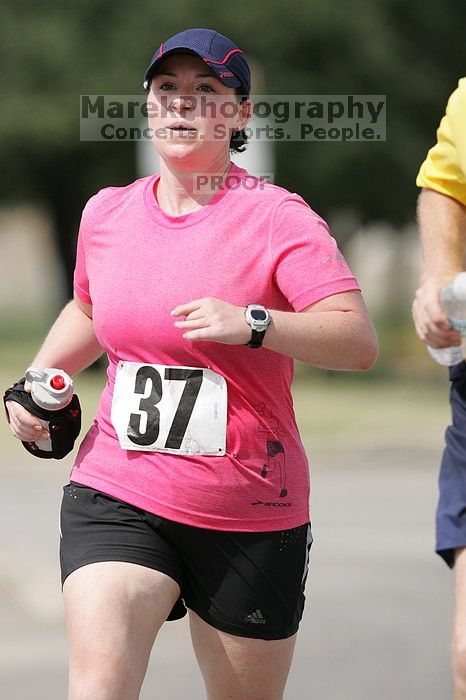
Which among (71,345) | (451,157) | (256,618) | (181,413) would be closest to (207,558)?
(256,618)

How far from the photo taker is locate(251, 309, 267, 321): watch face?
11.9 ft

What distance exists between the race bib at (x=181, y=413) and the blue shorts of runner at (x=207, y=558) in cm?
18

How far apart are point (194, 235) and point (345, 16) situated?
1865 centimetres

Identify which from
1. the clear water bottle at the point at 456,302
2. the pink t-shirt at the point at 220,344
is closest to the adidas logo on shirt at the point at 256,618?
the pink t-shirt at the point at 220,344

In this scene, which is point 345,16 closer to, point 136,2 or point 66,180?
point 136,2

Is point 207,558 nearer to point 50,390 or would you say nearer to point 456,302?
point 50,390

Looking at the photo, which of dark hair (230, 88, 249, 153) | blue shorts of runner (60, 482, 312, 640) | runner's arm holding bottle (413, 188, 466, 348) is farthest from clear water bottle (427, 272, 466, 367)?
dark hair (230, 88, 249, 153)

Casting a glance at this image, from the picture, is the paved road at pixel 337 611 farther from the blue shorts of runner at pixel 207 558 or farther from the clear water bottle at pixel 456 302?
the clear water bottle at pixel 456 302

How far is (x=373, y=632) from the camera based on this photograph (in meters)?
6.61

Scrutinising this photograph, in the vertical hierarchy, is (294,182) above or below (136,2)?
below

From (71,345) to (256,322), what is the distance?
2.65 feet

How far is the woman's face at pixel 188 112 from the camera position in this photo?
12.8ft

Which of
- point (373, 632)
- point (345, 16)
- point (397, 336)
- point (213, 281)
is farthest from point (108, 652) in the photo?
point (397, 336)

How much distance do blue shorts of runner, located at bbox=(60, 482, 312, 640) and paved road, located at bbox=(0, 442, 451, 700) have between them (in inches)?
73.1
